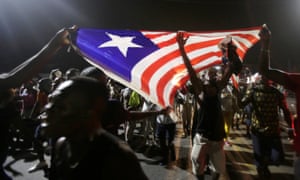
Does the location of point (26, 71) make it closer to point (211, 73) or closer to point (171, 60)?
point (171, 60)

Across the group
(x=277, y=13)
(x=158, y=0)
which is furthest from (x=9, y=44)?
(x=277, y=13)

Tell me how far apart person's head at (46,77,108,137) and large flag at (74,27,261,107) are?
71.8 inches

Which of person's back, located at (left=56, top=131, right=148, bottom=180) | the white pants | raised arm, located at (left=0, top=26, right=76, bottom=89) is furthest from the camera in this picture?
the white pants

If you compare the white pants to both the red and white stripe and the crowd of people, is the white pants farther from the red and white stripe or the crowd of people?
the red and white stripe

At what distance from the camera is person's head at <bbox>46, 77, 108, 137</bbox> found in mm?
1794

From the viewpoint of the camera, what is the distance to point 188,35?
4.40 meters

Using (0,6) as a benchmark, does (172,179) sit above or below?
below

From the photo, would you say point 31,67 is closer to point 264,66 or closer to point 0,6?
point 264,66

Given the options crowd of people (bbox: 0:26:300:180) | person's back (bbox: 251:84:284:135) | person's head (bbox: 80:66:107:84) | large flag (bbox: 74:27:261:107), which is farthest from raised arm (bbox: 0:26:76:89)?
person's back (bbox: 251:84:284:135)

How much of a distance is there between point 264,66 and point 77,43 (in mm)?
2051

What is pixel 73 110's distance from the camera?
1.80m

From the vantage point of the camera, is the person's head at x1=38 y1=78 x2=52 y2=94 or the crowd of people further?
the person's head at x1=38 y1=78 x2=52 y2=94

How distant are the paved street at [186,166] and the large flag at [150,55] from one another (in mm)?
2747

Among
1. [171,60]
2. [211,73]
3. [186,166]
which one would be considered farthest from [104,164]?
[186,166]
